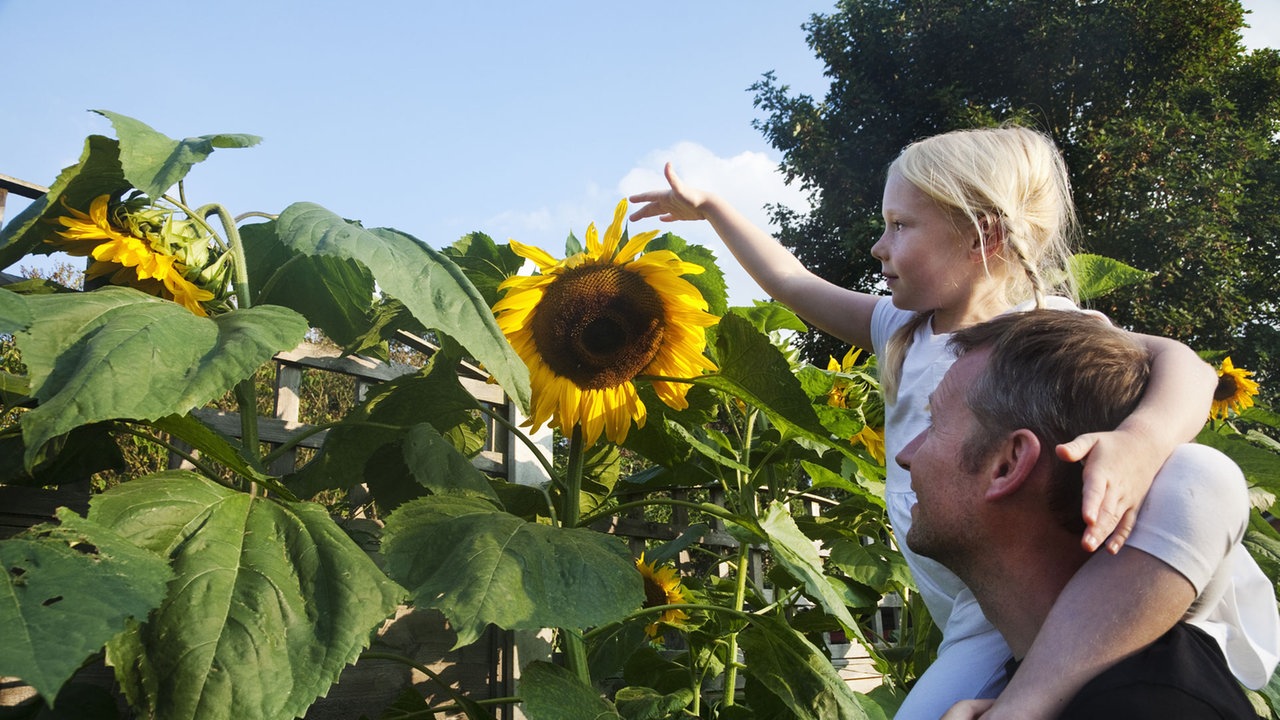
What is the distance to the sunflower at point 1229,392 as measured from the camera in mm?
3244

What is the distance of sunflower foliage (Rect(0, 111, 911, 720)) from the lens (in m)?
0.97

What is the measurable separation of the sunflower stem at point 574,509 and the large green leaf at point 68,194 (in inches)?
28.9

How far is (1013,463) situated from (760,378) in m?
0.64

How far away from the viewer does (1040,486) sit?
3.15 ft

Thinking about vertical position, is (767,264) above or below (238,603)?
above

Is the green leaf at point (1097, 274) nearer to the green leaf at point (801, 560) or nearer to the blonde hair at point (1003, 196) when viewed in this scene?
the blonde hair at point (1003, 196)

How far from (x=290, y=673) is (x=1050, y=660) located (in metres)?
0.71

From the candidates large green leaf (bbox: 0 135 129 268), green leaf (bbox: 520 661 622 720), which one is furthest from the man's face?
large green leaf (bbox: 0 135 129 268)

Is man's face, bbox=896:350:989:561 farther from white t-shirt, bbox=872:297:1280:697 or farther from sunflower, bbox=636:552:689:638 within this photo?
sunflower, bbox=636:552:689:638

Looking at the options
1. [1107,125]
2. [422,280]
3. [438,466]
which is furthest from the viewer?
[1107,125]

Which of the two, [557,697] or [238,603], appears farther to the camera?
[557,697]

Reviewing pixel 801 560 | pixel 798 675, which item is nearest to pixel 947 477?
pixel 801 560

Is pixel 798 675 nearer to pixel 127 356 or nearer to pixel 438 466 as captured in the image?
pixel 438 466

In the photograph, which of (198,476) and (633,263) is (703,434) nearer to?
(633,263)
